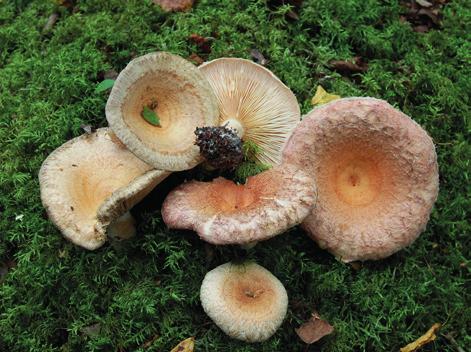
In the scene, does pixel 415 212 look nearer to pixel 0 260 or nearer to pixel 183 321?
pixel 183 321

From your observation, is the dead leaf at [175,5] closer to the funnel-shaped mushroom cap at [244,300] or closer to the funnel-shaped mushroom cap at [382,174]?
the funnel-shaped mushroom cap at [382,174]

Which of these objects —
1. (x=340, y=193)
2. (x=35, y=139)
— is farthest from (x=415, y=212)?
(x=35, y=139)

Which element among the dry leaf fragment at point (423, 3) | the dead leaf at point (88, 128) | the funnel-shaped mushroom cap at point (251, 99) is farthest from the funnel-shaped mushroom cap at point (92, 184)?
the dry leaf fragment at point (423, 3)

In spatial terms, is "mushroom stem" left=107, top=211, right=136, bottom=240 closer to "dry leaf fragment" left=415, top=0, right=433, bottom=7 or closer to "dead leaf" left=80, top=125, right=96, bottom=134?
"dead leaf" left=80, top=125, right=96, bottom=134

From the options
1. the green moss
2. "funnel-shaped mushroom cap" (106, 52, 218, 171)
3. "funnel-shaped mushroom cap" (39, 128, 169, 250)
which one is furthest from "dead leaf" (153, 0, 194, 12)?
"funnel-shaped mushroom cap" (39, 128, 169, 250)

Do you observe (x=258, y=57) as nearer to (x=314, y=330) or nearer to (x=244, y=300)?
(x=244, y=300)
